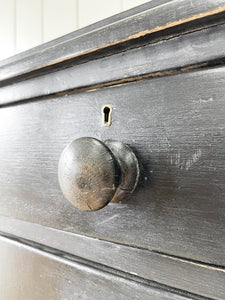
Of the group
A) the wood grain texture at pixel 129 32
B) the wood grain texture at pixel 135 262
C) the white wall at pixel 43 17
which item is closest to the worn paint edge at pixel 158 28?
the wood grain texture at pixel 129 32

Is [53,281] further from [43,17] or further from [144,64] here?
[43,17]

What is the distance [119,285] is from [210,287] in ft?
0.28

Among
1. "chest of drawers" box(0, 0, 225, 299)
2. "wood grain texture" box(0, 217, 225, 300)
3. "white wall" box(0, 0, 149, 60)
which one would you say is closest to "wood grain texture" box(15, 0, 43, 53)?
"white wall" box(0, 0, 149, 60)

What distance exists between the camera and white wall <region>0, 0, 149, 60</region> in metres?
0.72

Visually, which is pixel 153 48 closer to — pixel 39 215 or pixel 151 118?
pixel 151 118

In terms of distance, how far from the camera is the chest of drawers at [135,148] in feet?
0.72

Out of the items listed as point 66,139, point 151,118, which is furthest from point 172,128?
point 66,139

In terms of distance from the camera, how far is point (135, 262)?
0.26 metres

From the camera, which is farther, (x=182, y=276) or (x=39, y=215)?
(x=39, y=215)

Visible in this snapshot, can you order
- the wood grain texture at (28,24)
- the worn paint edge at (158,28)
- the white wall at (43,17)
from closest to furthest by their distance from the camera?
the worn paint edge at (158,28)
the white wall at (43,17)
the wood grain texture at (28,24)

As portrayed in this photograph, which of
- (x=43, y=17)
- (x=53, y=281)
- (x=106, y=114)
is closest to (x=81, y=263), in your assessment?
(x=53, y=281)

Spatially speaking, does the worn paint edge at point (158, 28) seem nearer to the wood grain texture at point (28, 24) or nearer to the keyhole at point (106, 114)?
the keyhole at point (106, 114)

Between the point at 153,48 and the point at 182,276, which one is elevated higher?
the point at 153,48

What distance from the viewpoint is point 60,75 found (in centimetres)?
31
